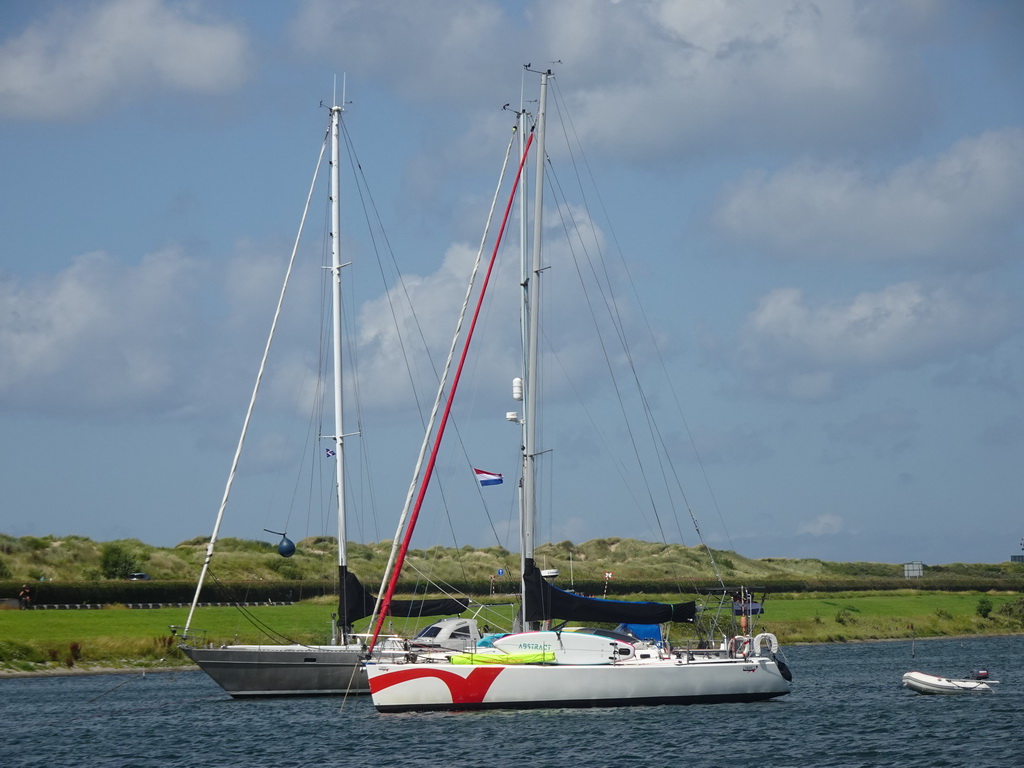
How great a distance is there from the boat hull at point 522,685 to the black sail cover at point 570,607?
7.05 feet

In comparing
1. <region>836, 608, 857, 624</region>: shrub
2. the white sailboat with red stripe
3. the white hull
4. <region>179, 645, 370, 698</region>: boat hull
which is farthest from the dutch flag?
<region>836, 608, 857, 624</region>: shrub

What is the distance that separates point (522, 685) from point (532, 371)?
11.2 m

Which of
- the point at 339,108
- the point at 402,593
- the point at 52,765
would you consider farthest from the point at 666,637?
the point at 402,593

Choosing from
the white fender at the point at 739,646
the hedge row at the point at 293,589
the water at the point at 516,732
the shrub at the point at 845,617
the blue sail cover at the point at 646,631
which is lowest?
the water at the point at 516,732

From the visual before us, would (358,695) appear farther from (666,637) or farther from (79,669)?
(79,669)

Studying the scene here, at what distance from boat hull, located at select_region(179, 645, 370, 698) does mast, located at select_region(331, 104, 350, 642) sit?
5.25 feet

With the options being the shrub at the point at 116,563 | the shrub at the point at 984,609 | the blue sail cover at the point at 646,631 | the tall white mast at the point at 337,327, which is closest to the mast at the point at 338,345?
the tall white mast at the point at 337,327

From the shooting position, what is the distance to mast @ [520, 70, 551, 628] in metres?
45.8

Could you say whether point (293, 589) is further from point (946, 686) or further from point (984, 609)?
point (946, 686)

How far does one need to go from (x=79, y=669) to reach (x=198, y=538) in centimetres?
5202

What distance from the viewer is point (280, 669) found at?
51.0m

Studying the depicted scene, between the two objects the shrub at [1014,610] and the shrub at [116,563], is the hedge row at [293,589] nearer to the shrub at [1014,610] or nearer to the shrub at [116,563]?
the shrub at [116,563]

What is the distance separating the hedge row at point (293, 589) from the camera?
8144cm

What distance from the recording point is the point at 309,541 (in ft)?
390
